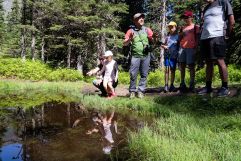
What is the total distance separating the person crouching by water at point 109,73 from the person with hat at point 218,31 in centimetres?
328

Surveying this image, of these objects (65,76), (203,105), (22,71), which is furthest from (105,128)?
(22,71)

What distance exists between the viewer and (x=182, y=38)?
8.59 m

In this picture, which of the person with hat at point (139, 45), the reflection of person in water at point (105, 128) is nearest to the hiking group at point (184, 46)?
the person with hat at point (139, 45)

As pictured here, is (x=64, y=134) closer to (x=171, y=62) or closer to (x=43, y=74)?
(x=171, y=62)

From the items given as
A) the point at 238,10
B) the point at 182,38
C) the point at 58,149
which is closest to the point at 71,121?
the point at 58,149

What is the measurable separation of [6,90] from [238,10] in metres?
8.05

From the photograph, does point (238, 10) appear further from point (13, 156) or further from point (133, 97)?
point (13, 156)

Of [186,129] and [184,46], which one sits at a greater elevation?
[184,46]

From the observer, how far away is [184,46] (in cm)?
852

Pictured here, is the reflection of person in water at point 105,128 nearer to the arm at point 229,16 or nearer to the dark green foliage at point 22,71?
the arm at point 229,16

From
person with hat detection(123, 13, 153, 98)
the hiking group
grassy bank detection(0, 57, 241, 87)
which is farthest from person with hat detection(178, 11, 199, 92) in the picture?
grassy bank detection(0, 57, 241, 87)

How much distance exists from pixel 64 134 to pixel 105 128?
729mm

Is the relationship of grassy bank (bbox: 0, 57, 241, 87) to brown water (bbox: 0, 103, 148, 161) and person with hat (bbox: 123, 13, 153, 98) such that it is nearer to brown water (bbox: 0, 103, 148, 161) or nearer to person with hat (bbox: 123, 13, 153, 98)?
person with hat (bbox: 123, 13, 153, 98)

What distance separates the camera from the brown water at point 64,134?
13.5ft
